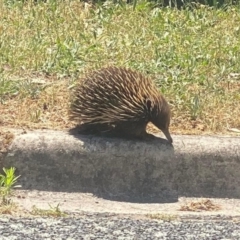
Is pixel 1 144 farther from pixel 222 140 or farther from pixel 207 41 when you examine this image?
pixel 207 41

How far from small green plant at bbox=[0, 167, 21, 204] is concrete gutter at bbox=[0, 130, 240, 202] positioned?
0.11 meters

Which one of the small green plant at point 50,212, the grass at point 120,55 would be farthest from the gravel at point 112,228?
the grass at point 120,55

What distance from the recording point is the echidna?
295 inches

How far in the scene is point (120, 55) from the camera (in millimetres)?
9391

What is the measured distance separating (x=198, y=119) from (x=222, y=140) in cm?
72

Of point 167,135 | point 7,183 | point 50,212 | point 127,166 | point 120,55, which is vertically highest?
point 120,55

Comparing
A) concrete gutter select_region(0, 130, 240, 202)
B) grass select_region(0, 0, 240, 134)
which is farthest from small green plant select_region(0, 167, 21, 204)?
grass select_region(0, 0, 240, 134)

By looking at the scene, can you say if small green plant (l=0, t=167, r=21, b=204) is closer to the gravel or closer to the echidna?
the gravel

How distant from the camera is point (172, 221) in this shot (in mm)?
6613

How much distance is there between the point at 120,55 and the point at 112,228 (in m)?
3.50

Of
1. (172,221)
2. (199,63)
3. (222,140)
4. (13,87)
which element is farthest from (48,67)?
(172,221)

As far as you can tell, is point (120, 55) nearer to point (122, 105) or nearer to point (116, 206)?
point (122, 105)

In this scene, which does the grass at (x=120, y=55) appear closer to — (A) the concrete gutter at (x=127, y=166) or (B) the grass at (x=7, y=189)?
(A) the concrete gutter at (x=127, y=166)

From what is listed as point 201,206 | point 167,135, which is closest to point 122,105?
point 167,135
